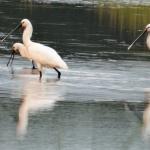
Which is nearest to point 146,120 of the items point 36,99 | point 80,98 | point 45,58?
point 80,98

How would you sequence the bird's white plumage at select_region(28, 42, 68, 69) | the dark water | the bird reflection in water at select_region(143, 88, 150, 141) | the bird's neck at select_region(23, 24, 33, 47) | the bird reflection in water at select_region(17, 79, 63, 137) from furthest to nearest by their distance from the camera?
the bird's neck at select_region(23, 24, 33, 47), the bird's white plumage at select_region(28, 42, 68, 69), the bird reflection in water at select_region(17, 79, 63, 137), the bird reflection in water at select_region(143, 88, 150, 141), the dark water

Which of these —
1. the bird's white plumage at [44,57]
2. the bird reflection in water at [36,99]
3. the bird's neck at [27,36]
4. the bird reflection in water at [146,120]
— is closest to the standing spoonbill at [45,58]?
the bird's white plumage at [44,57]

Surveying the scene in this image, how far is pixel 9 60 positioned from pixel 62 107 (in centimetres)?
710

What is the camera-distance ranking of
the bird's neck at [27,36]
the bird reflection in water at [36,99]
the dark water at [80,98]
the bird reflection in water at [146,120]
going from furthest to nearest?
the bird's neck at [27,36] < the bird reflection in water at [36,99] < the bird reflection in water at [146,120] < the dark water at [80,98]

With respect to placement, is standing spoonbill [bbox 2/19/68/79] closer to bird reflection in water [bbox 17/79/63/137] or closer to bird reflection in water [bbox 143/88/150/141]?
bird reflection in water [bbox 17/79/63/137]

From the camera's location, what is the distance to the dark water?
9.96m

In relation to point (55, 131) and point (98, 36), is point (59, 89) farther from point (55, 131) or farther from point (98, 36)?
point (98, 36)

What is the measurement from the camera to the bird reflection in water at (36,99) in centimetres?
1114

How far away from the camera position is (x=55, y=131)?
10406mm

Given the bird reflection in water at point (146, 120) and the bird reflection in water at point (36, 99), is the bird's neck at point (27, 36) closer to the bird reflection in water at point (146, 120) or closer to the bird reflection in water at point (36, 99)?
the bird reflection in water at point (36, 99)

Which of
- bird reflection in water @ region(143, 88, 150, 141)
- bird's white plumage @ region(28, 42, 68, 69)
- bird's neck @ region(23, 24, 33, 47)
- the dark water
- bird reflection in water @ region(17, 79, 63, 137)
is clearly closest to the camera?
the dark water

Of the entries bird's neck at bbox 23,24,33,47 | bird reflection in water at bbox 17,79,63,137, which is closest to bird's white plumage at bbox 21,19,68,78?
bird's neck at bbox 23,24,33,47

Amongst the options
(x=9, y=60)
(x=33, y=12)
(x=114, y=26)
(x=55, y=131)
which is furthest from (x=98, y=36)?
(x=55, y=131)

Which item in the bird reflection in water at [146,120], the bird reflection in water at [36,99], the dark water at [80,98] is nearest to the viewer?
the dark water at [80,98]
